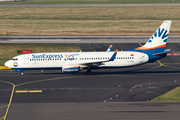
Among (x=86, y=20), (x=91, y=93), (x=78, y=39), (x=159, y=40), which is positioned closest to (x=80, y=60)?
(x=91, y=93)

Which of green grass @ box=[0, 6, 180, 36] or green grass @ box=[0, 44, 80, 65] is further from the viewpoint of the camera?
green grass @ box=[0, 6, 180, 36]

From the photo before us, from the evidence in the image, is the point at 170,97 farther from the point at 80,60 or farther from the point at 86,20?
the point at 86,20

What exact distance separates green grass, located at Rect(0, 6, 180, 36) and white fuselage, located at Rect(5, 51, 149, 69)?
3985 cm

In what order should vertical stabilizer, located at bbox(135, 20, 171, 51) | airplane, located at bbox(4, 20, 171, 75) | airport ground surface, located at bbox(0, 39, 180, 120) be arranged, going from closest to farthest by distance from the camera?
airport ground surface, located at bbox(0, 39, 180, 120), airplane, located at bbox(4, 20, 171, 75), vertical stabilizer, located at bbox(135, 20, 171, 51)

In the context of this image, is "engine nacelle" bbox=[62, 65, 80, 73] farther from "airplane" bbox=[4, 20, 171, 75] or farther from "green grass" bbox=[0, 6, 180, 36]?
"green grass" bbox=[0, 6, 180, 36]

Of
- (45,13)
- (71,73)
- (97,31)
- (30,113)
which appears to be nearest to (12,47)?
(71,73)

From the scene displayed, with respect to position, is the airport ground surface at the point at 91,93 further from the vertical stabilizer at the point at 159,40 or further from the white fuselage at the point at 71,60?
the vertical stabilizer at the point at 159,40

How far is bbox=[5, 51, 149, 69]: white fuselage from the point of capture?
1961 inches

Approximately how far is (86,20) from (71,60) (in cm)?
5971

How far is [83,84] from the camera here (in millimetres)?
44906

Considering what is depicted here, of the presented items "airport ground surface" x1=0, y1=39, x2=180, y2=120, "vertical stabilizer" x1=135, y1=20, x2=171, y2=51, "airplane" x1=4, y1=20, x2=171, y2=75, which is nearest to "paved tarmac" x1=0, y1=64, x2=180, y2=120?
"airport ground surface" x1=0, y1=39, x2=180, y2=120

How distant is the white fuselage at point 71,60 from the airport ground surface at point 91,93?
218 cm

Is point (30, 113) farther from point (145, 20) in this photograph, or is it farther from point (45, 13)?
point (45, 13)

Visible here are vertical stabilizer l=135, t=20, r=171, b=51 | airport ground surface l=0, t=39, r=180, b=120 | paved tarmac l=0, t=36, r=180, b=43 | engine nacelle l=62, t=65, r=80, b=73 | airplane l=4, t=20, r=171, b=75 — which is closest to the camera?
airport ground surface l=0, t=39, r=180, b=120
